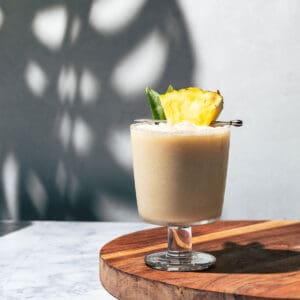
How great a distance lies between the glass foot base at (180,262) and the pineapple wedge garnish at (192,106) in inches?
6.5

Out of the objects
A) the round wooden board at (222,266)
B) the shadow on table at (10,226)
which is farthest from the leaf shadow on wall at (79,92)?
the round wooden board at (222,266)

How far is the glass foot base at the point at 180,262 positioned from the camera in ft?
2.70

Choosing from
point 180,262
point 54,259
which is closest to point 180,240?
point 180,262

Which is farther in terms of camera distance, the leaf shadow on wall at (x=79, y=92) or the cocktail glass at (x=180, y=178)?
the leaf shadow on wall at (x=79, y=92)

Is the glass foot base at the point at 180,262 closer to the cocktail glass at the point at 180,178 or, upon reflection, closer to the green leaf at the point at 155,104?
the cocktail glass at the point at 180,178

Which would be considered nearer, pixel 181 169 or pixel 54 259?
pixel 181 169

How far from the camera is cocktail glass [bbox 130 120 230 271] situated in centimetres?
82

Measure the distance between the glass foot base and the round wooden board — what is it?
0.01 metres

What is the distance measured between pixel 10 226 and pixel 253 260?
137cm

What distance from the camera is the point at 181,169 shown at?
0.83 metres

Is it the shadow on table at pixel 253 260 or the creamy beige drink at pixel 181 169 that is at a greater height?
the creamy beige drink at pixel 181 169

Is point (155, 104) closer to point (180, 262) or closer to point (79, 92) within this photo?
point (180, 262)

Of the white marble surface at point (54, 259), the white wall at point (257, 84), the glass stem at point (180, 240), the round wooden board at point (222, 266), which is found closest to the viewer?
the round wooden board at point (222, 266)

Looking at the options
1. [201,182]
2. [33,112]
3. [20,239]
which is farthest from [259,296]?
[33,112]
